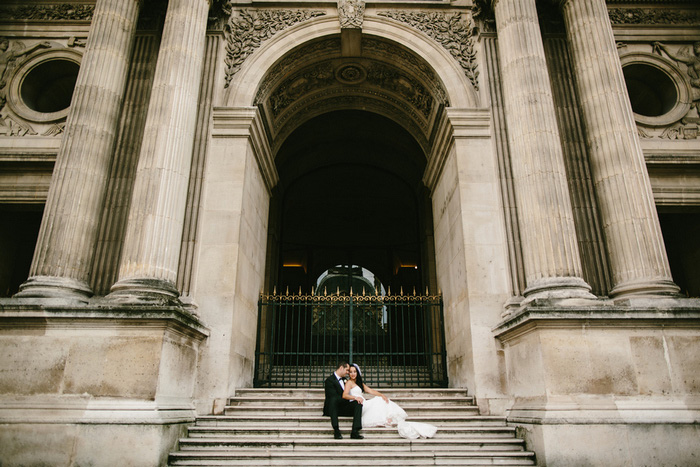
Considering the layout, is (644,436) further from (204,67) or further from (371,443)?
(204,67)

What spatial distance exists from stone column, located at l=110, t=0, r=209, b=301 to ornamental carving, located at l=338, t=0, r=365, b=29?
3.36 meters

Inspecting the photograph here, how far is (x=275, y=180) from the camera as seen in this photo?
13.4 meters

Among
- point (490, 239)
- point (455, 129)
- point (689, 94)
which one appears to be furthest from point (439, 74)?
point (689, 94)

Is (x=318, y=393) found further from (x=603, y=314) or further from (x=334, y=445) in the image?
(x=603, y=314)

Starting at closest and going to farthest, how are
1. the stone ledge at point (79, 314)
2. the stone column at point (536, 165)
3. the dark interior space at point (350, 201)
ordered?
the stone ledge at point (79, 314)
the stone column at point (536, 165)
the dark interior space at point (350, 201)

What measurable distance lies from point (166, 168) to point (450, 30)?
769 centimetres

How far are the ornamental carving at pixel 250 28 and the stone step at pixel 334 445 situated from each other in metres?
7.87

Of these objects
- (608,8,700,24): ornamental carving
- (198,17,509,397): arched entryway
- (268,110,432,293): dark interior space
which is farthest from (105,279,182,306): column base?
(608,8,700,24): ornamental carving

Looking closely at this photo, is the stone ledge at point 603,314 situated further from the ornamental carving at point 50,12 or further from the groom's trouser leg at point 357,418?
the ornamental carving at point 50,12

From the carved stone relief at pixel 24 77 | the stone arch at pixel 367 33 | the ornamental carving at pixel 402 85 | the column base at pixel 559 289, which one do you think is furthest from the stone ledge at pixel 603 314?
the carved stone relief at pixel 24 77

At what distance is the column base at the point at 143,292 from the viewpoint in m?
7.23

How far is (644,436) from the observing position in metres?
6.49

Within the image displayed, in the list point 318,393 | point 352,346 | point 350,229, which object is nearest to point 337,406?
point 318,393

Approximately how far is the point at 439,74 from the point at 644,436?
27.3ft
